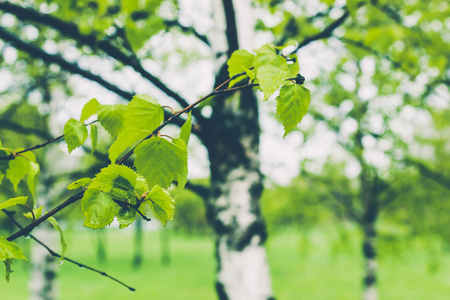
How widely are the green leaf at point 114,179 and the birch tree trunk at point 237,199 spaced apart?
132cm

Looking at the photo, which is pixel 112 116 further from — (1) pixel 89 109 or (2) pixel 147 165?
(2) pixel 147 165

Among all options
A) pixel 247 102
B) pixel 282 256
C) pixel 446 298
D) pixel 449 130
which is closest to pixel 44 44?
pixel 247 102

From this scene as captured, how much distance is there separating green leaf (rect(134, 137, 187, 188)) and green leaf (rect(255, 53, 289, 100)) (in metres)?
0.27

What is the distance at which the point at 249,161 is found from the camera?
2.40m

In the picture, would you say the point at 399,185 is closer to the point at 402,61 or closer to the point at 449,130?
the point at 449,130

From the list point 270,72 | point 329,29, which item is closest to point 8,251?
point 270,72

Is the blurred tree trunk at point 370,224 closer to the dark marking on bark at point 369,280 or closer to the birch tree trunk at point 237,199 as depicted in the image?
the dark marking on bark at point 369,280

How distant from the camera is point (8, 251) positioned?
3.27ft

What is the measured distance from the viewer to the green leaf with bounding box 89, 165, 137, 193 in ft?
3.19

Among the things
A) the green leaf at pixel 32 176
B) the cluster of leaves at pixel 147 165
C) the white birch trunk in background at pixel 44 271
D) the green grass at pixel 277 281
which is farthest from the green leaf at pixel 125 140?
the green grass at pixel 277 281

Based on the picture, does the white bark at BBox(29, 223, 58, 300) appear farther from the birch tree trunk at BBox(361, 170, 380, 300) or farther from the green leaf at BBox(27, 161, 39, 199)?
the birch tree trunk at BBox(361, 170, 380, 300)

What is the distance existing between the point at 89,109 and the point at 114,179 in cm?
39

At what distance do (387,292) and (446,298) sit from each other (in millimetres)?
2592

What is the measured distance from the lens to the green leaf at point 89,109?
4.14ft
